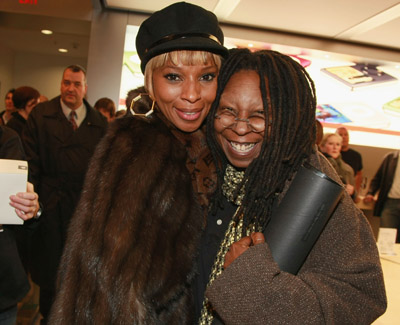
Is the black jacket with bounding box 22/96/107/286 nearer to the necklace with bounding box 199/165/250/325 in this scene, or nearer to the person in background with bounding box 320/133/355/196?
the necklace with bounding box 199/165/250/325

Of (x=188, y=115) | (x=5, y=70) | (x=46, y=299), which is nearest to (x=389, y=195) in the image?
(x=46, y=299)

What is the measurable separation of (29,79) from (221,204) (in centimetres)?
1044

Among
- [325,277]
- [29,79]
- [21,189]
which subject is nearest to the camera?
[325,277]

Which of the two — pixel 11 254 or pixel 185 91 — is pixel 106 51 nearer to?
pixel 11 254

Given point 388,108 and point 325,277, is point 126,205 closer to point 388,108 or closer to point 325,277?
point 325,277

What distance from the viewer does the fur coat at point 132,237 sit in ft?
3.71

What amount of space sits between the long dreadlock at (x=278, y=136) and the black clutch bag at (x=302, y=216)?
16 centimetres

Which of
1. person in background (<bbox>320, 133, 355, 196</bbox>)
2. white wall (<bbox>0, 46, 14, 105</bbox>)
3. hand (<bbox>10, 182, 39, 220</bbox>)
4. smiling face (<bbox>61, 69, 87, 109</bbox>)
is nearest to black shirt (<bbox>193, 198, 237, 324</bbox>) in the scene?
hand (<bbox>10, 182, 39, 220</bbox>)

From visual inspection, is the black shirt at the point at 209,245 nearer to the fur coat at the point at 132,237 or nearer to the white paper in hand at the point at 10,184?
the fur coat at the point at 132,237

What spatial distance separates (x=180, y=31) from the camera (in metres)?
1.36

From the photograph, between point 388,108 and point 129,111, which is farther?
point 388,108

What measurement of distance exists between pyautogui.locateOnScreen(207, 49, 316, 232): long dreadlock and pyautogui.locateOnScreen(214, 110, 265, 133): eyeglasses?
0.03 m

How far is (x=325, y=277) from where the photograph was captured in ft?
3.53

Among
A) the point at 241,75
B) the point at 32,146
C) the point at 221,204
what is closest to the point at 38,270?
the point at 32,146
